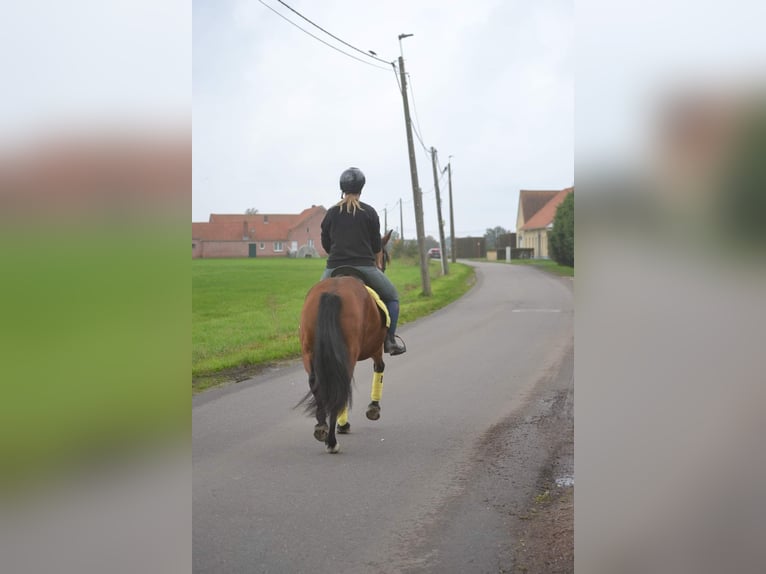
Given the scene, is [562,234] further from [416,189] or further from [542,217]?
[542,217]

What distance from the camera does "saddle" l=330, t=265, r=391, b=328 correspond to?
6.11 m

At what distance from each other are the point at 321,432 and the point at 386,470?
0.68m

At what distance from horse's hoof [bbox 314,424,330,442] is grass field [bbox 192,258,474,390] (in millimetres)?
3196

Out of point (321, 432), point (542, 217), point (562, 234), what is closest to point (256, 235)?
point (542, 217)

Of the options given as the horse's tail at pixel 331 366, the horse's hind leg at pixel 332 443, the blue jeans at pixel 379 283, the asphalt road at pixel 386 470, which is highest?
the blue jeans at pixel 379 283

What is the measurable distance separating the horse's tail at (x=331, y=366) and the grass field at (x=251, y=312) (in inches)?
137

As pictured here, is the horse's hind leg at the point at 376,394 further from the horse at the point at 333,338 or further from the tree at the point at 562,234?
the tree at the point at 562,234

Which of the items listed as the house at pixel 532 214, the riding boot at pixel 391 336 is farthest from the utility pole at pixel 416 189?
the house at pixel 532 214

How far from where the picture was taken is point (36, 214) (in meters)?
2.19

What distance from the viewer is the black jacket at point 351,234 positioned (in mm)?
6062

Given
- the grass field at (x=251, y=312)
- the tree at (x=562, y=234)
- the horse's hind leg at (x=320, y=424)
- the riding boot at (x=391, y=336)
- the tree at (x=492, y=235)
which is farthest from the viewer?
the tree at (x=492, y=235)

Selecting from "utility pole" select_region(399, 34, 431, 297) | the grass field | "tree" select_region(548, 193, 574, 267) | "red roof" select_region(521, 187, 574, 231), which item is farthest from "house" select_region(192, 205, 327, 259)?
"utility pole" select_region(399, 34, 431, 297)

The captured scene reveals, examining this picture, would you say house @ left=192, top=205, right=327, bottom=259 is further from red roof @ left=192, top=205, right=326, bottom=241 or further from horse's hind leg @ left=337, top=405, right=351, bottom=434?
horse's hind leg @ left=337, top=405, right=351, bottom=434

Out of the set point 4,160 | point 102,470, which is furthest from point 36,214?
point 102,470
